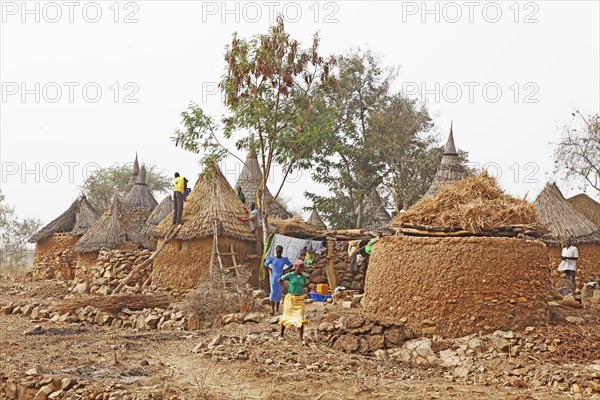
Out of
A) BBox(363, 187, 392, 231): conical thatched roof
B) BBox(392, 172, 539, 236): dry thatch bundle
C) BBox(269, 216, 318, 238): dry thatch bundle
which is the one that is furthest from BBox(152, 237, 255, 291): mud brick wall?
BBox(363, 187, 392, 231): conical thatched roof

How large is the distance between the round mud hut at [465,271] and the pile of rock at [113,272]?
8050mm

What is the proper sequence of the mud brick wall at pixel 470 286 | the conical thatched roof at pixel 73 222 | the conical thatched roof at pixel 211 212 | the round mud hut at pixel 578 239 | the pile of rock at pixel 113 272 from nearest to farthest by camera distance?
the mud brick wall at pixel 470 286, the conical thatched roof at pixel 211 212, the pile of rock at pixel 113 272, the round mud hut at pixel 578 239, the conical thatched roof at pixel 73 222

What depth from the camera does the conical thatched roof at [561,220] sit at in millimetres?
17328

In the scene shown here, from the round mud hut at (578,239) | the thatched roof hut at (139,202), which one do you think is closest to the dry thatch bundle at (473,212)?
the round mud hut at (578,239)

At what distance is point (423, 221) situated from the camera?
10562mm

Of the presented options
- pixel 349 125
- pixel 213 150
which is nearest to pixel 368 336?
pixel 213 150

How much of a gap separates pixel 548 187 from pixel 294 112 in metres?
7.81

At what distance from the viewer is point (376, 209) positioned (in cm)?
2522

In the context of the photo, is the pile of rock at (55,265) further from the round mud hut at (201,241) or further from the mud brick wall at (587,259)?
the mud brick wall at (587,259)

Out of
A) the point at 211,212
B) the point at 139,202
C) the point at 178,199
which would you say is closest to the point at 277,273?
the point at 211,212

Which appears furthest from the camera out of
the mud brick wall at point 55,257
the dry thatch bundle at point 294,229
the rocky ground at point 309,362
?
the mud brick wall at point 55,257

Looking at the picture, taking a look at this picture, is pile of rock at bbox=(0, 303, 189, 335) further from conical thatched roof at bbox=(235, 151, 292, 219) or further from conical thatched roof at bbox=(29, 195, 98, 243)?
conical thatched roof at bbox=(235, 151, 292, 219)

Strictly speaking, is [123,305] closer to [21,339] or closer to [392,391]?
[21,339]

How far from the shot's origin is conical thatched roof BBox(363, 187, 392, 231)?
24.3 m
